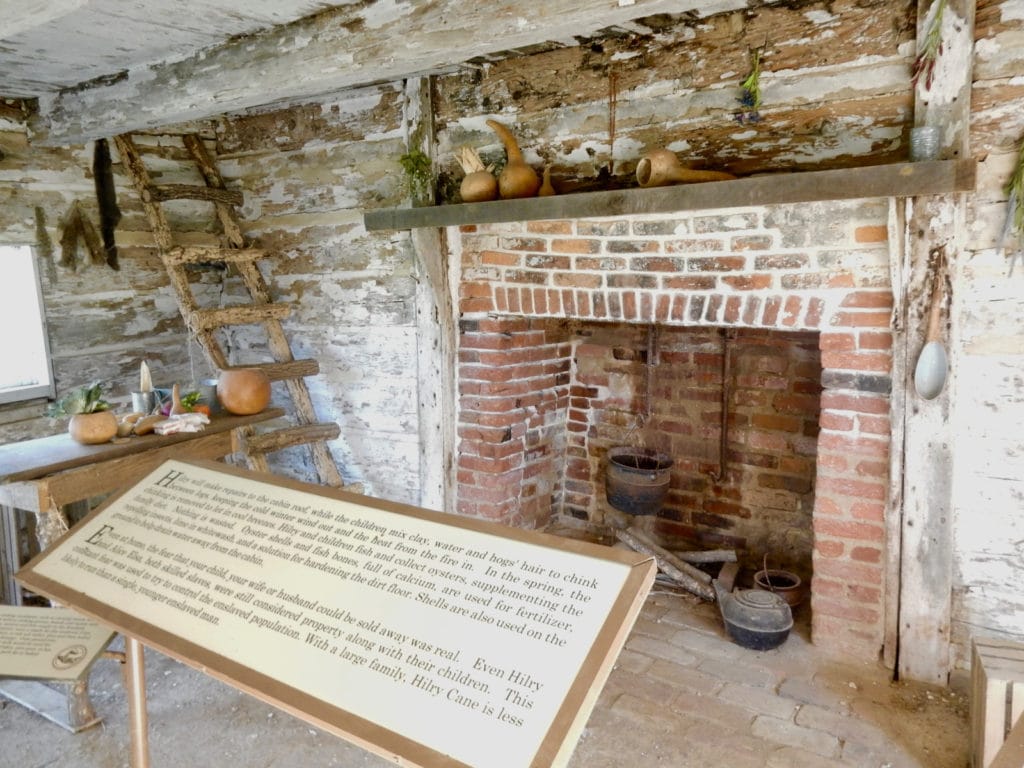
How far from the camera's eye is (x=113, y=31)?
8.24 ft

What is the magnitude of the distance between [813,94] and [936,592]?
173 cm

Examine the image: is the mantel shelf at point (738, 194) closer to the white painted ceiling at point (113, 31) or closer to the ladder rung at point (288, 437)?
the white painted ceiling at point (113, 31)

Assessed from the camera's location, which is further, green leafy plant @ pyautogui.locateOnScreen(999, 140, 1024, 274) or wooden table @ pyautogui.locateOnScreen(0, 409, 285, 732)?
wooden table @ pyautogui.locateOnScreen(0, 409, 285, 732)

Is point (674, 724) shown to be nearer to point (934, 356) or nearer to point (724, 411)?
point (934, 356)

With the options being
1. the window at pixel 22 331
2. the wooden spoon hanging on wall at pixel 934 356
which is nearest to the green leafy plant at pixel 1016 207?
the wooden spoon hanging on wall at pixel 934 356

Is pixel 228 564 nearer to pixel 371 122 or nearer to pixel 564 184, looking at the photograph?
pixel 564 184

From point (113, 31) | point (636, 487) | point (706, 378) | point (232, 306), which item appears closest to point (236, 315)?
point (232, 306)

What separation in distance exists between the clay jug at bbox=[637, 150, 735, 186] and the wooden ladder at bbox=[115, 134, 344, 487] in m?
2.07

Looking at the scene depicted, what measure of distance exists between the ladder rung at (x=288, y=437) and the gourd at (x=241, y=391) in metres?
0.19

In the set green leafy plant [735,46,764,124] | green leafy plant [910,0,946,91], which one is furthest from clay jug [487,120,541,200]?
green leafy plant [910,0,946,91]

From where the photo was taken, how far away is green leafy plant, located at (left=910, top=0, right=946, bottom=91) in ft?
7.07

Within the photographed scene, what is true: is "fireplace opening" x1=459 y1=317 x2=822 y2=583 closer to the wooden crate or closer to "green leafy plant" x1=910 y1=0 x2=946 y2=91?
the wooden crate

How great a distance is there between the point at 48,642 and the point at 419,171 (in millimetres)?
2294

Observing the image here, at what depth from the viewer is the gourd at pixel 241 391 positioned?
11.0 feet
